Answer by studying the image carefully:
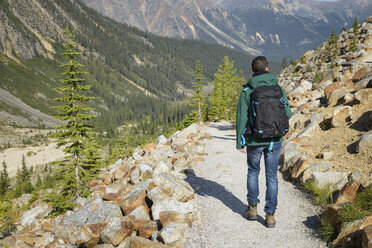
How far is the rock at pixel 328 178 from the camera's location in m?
7.01

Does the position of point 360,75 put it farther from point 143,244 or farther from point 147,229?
point 143,244

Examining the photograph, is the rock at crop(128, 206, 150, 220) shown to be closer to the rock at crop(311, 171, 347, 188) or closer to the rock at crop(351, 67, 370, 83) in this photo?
the rock at crop(311, 171, 347, 188)

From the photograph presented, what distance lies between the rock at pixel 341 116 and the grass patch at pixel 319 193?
4.80 m

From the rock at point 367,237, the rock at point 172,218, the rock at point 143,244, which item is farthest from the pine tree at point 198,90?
the rock at point 367,237

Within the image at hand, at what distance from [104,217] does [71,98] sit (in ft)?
41.5

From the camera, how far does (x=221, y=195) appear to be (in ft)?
25.6

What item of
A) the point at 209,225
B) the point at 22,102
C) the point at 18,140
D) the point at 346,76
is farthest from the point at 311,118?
the point at 22,102

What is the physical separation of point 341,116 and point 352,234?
27.5 ft

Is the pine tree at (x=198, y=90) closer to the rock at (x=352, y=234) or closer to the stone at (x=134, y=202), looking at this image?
the stone at (x=134, y=202)

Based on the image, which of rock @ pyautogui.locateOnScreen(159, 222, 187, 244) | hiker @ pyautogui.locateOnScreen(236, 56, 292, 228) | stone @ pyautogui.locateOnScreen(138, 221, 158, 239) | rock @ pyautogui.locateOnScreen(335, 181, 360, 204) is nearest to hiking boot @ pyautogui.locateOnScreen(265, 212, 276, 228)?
hiker @ pyautogui.locateOnScreen(236, 56, 292, 228)

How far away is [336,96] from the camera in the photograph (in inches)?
506

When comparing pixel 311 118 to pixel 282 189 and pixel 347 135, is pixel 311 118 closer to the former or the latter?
pixel 347 135

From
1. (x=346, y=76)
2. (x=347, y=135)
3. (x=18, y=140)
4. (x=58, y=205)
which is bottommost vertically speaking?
(x=18, y=140)

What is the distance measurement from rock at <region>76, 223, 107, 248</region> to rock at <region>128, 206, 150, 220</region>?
4.95 feet
